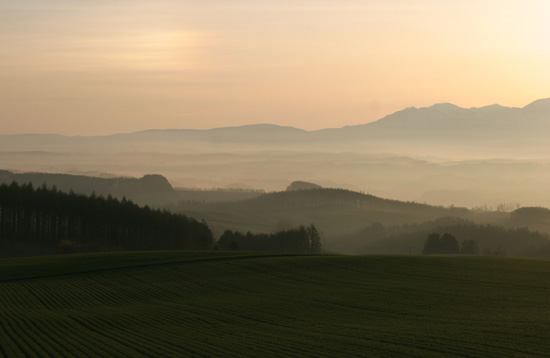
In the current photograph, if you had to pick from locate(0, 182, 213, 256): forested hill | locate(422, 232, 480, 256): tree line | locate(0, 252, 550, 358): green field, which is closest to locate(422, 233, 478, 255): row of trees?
locate(422, 232, 480, 256): tree line

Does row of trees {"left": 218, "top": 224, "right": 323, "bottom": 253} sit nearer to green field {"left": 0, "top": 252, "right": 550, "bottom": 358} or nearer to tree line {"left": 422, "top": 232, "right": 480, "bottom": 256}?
tree line {"left": 422, "top": 232, "right": 480, "bottom": 256}

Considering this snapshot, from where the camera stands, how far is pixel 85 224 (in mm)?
149000

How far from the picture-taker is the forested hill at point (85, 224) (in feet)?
470

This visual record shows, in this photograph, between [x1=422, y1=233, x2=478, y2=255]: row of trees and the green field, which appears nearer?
the green field

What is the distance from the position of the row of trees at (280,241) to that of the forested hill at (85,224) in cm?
1083

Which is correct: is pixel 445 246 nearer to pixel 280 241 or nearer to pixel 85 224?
pixel 280 241

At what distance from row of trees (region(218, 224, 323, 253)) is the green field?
76413 mm

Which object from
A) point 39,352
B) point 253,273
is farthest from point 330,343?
point 253,273

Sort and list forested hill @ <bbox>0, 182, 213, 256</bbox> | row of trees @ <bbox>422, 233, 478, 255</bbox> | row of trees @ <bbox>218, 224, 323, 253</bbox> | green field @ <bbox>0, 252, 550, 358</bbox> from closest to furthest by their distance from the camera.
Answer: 1. green field @ <bbox>0, 252, 550, 358</bbox>
2. forested hill @ <bbox>0, 182, 213, 256</bbox>
3. row of trees @ <bbox>218, 224, 323, 253</bbox>
4. row of trees @ <bbox>422, 233, 478, 255</bbox>

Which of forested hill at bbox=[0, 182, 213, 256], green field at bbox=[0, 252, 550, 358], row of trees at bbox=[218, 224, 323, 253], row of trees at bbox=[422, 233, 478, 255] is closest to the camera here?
green field at bbox=[0, 252, 550, 358]

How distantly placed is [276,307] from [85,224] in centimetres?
10477

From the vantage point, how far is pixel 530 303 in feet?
171

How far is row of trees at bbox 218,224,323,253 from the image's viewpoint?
168250 millimetres

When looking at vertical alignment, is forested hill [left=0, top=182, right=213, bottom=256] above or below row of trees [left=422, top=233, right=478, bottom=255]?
above
